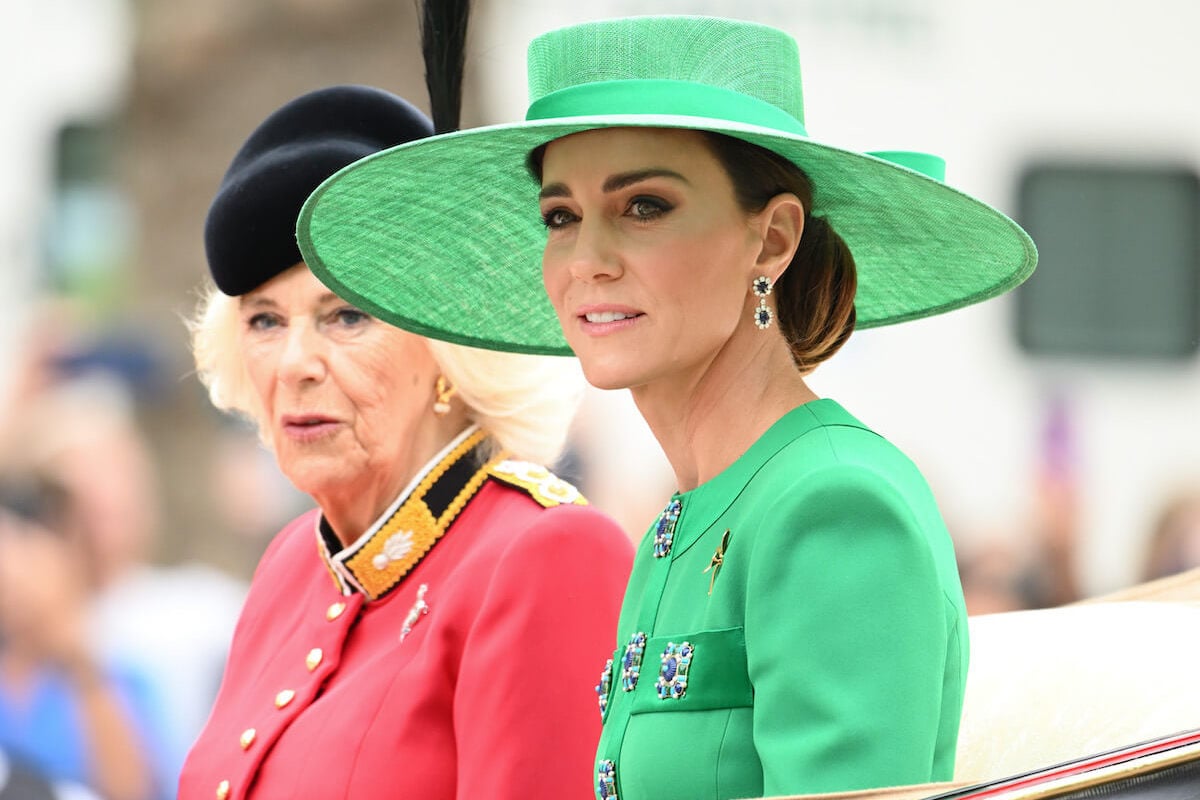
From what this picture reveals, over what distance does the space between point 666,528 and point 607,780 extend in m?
0.30

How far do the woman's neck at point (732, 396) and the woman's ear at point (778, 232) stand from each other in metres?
0.08

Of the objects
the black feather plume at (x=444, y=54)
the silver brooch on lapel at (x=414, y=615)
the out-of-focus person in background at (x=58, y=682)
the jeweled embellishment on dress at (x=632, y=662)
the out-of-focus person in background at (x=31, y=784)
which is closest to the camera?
the jeweled embellishment on dress at (x=632, y=662)

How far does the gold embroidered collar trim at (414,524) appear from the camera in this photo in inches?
115

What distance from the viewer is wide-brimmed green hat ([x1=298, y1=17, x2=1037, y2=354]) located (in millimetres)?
2135

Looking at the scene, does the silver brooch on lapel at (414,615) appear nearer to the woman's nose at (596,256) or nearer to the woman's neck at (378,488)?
the woman's neck at (378,488)

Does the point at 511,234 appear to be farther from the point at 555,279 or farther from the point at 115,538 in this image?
the point at 115,538

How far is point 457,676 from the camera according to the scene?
268 centimetres

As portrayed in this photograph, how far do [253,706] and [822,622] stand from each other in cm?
140

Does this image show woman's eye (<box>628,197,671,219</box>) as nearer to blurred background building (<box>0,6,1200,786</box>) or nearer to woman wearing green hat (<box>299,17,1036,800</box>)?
woman wearing green hat (<box>299,17,1036,800</box>)

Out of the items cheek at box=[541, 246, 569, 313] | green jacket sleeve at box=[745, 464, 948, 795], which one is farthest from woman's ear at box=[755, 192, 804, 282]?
green jacket sleeve at box=[745, 464, 948, 795]

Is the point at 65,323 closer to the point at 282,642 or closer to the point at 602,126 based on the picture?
the point at 282,642

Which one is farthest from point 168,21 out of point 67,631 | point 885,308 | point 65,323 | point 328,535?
point 885,308

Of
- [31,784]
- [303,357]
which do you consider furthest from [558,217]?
[31,784]

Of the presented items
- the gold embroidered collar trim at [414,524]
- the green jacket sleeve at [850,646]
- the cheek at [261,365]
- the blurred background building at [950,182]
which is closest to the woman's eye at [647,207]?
the green jacket sleeve at [850,646]
